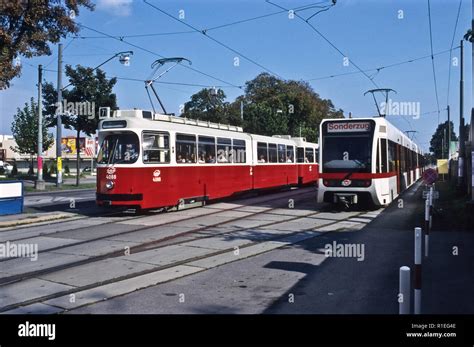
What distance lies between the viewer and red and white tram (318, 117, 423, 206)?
16172mm

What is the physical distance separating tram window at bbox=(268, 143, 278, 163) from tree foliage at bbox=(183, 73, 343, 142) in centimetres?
2306

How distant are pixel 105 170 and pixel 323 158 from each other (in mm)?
7194

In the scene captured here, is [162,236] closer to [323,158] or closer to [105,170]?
[105,170]

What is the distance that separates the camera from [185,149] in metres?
17.0

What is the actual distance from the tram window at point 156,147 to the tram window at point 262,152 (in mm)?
8523

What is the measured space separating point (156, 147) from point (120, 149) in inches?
43.9

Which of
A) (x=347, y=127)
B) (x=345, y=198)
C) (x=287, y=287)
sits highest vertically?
(x=347, y=127)

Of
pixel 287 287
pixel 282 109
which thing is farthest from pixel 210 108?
pixel 287 287

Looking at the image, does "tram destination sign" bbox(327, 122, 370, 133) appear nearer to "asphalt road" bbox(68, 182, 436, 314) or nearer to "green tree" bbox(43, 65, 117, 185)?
"asphalt road" bbox(68, 182, 436, 314)

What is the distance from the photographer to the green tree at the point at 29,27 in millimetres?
17031

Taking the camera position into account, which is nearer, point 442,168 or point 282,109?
point 442,168
